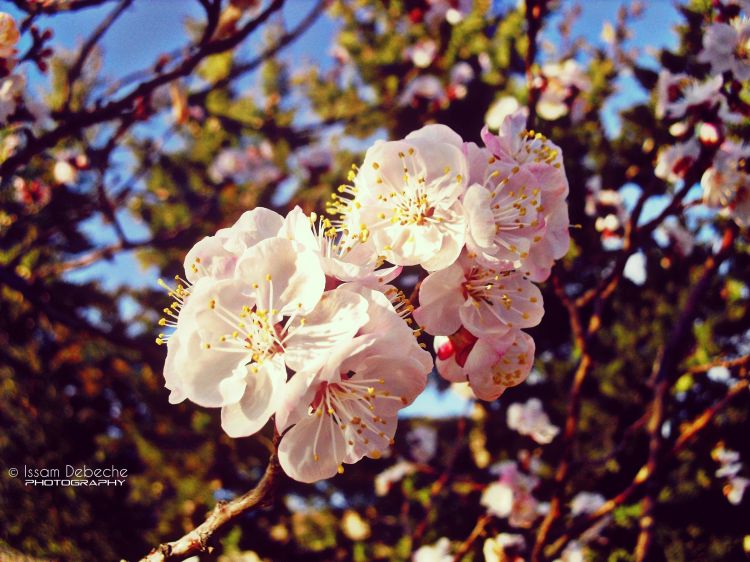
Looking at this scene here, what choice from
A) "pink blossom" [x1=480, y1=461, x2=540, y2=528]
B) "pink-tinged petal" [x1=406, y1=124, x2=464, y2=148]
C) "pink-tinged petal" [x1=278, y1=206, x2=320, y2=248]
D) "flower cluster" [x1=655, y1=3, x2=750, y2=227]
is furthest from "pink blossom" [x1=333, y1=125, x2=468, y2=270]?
"pink blossom" [x1=480, y1=461, x2=540, y2=528]

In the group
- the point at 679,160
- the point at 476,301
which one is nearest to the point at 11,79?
the point at 476,301

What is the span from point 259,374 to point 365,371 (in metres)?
0.19

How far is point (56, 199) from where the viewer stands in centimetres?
379

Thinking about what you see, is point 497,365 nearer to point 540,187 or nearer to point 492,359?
point 492,359

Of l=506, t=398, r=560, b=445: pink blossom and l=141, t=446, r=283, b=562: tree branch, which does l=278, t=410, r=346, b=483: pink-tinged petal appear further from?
l=506, t=398, r=560, b=445: pink blossom

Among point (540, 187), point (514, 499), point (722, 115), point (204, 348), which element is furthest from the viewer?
point (514, 499)

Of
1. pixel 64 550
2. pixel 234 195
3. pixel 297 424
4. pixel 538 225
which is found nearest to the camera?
pixel 297 424

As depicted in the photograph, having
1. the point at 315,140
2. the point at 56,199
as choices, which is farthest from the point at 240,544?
the point at 315,140

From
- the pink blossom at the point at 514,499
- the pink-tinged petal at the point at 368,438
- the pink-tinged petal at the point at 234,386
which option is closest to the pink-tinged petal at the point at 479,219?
the pink-tinged petal at the point at 368,438

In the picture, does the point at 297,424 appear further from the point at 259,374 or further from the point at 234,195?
the point at 234,195

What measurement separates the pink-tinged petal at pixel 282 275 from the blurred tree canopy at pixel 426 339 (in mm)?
454

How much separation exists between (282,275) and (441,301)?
32 centimetres

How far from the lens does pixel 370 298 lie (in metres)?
0.92

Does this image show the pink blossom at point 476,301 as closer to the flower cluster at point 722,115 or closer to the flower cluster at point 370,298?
the flower cluster at point 370,298
